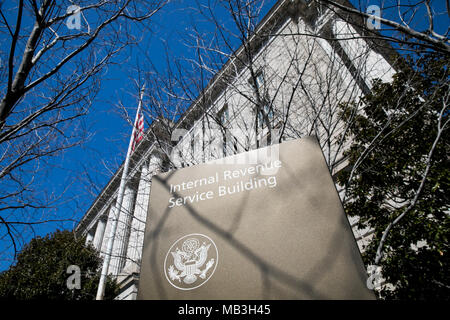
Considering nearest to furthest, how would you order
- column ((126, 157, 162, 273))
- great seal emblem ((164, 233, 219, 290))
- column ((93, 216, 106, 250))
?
great seal emblem ((164, 233, 219, 290))
column ((126, 157, 162, 273))
column ((93, 216, 106, 250))

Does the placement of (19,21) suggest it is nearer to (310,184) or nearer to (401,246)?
(310,184)

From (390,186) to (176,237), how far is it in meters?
5.54

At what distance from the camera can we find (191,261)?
1716 mm

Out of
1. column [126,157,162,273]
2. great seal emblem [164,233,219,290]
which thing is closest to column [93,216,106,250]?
column [126,157,162,273]

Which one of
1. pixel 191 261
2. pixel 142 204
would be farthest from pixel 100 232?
pixel 191 261

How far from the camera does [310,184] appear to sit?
67.5 inches

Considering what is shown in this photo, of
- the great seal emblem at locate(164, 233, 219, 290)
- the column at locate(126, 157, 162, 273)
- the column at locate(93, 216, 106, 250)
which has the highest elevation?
the column at locate(93, 216, 106, 250)

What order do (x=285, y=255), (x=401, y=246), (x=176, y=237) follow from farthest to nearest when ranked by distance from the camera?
(x=401, y=246) → (x=176, y=237) → (x=285, y=255)

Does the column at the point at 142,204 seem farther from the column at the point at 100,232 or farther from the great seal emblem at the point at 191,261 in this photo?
the column at the point at 100,232

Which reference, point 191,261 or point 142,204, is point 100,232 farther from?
point 191,261

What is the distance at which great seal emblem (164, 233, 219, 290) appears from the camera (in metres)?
1.66

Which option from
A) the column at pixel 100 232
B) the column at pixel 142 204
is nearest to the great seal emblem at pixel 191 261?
the column at pixel 142 204

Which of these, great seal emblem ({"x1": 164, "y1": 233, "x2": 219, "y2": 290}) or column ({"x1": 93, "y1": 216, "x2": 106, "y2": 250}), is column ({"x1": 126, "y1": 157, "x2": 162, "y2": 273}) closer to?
great seal emblem ({"x1": 164, "y1": 233, "x2": 219, "y2": 290})

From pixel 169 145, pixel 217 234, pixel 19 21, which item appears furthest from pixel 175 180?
pixel 169 145
